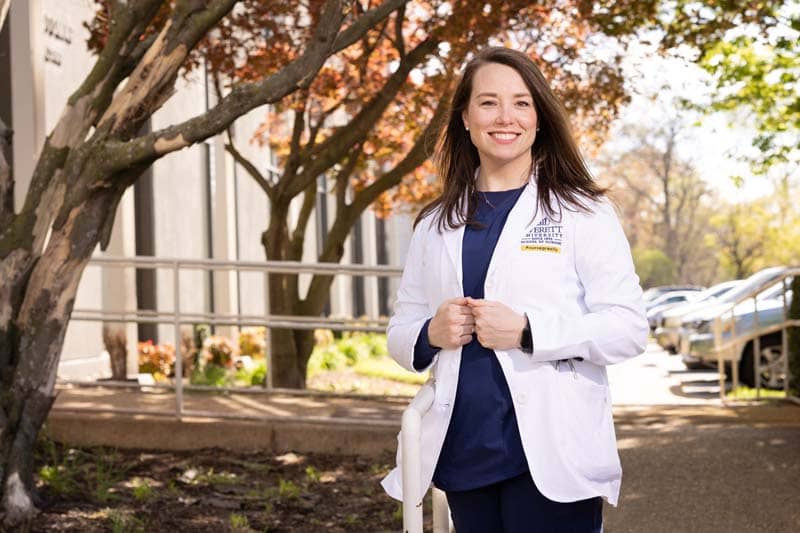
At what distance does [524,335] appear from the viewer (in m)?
2.63

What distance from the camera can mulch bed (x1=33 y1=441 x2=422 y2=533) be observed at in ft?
21.5

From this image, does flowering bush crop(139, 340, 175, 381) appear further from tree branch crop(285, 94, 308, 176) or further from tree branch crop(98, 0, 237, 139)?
tree branch crop(98, 0, 237, 139)

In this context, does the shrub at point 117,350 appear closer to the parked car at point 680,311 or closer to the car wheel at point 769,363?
the car wheel at point 769,363

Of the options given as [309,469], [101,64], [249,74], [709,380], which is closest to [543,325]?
[101,64]

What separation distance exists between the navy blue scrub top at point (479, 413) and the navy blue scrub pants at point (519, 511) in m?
0.04

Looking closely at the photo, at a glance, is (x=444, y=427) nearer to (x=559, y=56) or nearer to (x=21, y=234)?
(x=21, y=234)

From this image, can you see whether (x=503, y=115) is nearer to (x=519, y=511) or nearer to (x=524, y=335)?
(x=524, y=335)

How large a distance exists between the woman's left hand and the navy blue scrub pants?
0.31 m

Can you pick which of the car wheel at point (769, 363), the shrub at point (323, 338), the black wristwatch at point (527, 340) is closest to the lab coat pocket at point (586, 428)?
the black wristwatch at point (527, 340)

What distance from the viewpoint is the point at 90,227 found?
6.48 metres

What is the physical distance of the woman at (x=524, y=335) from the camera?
2625 millimetres

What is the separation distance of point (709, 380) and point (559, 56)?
8020 millimetres

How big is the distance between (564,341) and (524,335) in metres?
0.09

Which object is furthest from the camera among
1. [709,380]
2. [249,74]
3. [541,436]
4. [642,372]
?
[642,372]
